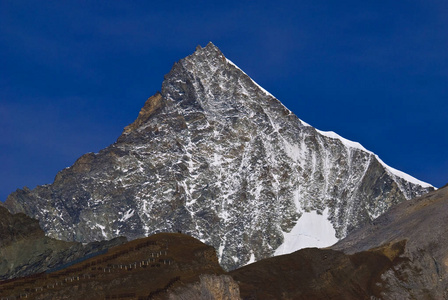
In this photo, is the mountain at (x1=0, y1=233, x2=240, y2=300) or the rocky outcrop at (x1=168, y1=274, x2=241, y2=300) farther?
the rocky outcrop at (x1=168, y1=274, x2=241, y2=300)

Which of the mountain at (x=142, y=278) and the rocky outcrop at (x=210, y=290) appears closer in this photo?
the mountain at (x=142, y=278)

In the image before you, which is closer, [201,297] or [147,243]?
[201,297]

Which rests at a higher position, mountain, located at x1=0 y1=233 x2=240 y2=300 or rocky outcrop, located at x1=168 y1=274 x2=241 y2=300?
mountain, located at x1=0 y1=233 x2=240 y2=300

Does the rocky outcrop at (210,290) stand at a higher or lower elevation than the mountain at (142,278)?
lower

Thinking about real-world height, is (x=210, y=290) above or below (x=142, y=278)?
below

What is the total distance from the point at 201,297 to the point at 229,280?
36.7 feet

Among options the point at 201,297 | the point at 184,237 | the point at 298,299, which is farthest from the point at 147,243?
the point at 298,299

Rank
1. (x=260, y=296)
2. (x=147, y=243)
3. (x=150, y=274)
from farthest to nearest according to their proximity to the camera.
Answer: (x=260, y=296) → (x=147, y=243) → (x=150, y=274)

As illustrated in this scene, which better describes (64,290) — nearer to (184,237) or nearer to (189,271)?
(189,271)

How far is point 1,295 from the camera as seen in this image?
510 ft

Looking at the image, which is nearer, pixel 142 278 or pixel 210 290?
pixel 142 278

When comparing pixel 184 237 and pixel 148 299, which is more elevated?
pixel 184 237

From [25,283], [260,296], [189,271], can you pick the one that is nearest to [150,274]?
[189,271]

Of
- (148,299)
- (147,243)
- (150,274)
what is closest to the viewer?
(148,299)
